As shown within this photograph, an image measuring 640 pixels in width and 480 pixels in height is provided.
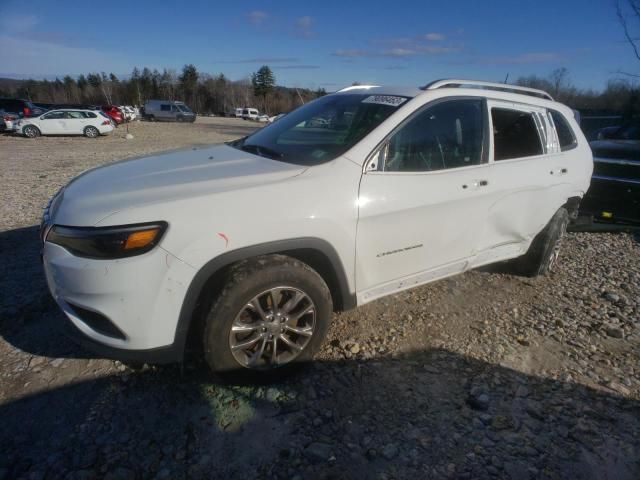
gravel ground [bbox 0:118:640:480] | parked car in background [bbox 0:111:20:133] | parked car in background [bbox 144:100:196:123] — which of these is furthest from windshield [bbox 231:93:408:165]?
parked car in background [bbox 144:100:196:123]

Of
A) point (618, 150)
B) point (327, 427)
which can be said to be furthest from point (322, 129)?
point (618, 150)

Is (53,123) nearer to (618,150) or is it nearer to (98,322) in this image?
(98,322)

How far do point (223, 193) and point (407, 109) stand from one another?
1.41 meters

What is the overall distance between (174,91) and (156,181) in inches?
3660

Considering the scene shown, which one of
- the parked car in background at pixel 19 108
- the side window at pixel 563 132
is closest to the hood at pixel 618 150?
the side window at pixel 563 132

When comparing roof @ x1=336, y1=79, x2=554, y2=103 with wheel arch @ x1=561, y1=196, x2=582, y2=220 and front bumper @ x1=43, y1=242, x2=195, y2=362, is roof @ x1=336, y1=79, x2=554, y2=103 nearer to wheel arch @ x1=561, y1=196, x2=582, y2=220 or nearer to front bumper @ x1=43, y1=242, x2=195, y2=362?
wheel arch @ x1=561, y1=196, x2=582, y2=220

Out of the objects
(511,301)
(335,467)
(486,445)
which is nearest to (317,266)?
(335,467)

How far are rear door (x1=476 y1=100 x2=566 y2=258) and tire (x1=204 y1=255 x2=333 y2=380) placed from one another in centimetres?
159

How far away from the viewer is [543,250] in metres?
3.87

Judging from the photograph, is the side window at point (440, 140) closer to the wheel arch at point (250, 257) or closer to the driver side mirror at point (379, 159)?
the driver side mirror at point (379, 159)

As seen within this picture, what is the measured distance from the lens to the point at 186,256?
195 cm

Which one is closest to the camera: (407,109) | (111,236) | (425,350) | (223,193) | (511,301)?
(111,236)

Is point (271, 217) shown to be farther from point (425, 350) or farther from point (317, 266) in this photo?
point (425, 350)

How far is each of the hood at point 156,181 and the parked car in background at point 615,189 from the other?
5.45 m
